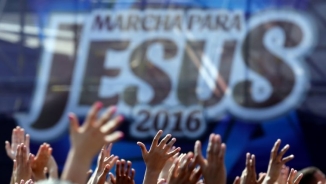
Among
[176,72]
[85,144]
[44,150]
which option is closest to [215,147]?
[44,150]

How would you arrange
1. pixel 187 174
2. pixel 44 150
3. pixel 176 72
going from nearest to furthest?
pixel 187 174, pixel 44 150, pixel 176 72

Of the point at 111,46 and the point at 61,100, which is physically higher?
the point at 111,46

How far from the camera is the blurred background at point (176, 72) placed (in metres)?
5.80

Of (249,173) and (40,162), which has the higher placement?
(249,173)

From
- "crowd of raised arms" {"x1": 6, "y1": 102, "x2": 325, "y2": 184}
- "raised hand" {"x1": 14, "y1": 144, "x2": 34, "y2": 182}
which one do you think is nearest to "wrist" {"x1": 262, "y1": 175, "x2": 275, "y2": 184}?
"crowd of raised arms" {"x1": 6, "y1": 102, "x2": 325, "y2": 184}

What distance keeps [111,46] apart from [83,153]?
3000 mm

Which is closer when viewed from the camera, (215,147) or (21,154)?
(215,147)

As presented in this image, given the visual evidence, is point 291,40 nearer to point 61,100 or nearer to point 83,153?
point 61,100

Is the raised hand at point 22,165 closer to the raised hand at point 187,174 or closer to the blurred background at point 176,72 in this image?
the raised hand at point 187,174

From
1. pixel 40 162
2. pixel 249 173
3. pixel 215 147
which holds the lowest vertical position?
pixel 40 162

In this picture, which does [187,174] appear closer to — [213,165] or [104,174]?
[213,165]

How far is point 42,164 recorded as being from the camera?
2.84 m

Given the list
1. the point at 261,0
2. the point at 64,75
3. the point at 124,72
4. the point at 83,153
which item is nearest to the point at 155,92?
the point at 124,72

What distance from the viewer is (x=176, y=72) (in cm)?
592
